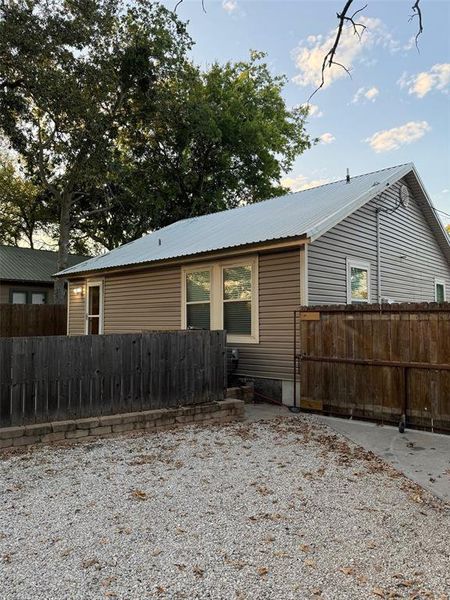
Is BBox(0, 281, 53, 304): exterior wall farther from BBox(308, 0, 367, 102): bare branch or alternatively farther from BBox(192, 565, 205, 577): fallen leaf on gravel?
BBox(192, 565, 205, 577): fallen leaf on gravel

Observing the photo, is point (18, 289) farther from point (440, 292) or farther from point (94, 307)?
point (440, 292)

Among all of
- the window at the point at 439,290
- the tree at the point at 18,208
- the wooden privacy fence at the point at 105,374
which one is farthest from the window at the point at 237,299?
the tree at the point at 18,208

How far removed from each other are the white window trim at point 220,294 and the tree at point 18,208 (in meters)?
18.3

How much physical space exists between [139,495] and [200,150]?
2386 centimetres

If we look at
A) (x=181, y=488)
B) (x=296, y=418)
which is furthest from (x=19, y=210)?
(x=181, y=488)

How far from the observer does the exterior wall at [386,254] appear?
8.56 meters

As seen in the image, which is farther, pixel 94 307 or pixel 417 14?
pixel 94 307

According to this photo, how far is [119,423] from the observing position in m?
5.91

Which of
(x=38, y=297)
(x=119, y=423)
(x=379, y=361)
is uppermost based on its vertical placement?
(x=38, y=297)

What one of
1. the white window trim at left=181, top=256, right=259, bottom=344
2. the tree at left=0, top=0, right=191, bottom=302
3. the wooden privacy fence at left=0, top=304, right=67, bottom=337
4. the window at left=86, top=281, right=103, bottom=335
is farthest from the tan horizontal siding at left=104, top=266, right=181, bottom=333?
the tree at left=0, top=0, right=191, bottom=302

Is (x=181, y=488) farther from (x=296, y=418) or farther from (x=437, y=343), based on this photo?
(x=437, y=343)

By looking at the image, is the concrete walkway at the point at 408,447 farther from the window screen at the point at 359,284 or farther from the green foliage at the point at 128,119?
the green foliage at the point at 128,119

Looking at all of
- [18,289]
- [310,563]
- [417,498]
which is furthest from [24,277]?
[310,563]

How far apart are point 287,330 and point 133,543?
5579 millimetres
